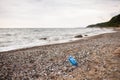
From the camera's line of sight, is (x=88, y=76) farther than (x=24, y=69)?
No

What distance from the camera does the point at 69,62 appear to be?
11.5m

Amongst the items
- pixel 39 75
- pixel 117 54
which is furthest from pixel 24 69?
pixel 117 54

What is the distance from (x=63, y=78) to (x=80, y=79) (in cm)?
85

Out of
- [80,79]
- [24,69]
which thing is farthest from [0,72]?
[80,79]

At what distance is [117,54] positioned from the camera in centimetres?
1219

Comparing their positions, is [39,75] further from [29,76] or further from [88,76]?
[88,76]

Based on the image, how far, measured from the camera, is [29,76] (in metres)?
9.47

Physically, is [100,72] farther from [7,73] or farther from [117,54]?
[7,73]

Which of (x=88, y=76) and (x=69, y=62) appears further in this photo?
(x=69, y=62)

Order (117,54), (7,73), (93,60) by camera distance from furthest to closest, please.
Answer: (117,54)
(93,60)
(7,73)

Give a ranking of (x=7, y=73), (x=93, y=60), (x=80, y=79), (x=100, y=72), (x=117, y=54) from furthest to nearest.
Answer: (x=117, y=54)
(x=93, y=60)
(x=7, y=73)
(x=100, y=72)
(x=80, y=79)

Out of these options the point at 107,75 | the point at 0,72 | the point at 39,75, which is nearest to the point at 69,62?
the point at 39,75

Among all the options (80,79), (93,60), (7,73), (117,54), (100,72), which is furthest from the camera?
(117,54)

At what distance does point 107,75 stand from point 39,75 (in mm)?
3413
